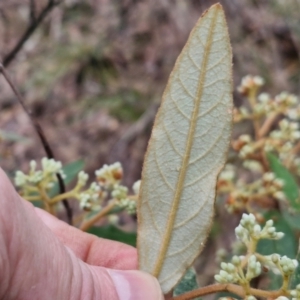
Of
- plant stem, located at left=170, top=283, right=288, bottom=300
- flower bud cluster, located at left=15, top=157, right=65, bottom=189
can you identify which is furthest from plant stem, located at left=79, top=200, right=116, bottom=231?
plant stem, located at left=170, top=283, right=288, bottom=300

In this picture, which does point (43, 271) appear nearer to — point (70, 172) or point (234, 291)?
point (234, 291)

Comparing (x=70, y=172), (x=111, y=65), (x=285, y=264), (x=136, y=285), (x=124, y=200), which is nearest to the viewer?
(x=285, y=264)

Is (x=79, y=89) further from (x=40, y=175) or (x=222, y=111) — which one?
(x=222, y=111)

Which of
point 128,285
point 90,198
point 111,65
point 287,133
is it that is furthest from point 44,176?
point 111,65

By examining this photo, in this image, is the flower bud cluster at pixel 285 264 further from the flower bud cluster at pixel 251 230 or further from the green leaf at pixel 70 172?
the green leaf at pixel 70 172

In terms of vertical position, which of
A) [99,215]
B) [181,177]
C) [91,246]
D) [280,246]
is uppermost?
[181,177]

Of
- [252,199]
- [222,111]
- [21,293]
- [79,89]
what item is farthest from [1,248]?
[79,89]

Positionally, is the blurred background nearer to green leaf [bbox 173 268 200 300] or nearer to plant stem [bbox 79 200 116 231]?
plant stem [bbox 79 200 116 231]

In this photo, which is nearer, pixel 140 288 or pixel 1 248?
pixel 1 248
